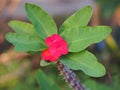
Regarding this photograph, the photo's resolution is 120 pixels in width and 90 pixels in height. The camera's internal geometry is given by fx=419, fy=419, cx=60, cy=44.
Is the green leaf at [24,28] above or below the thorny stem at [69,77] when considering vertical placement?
above

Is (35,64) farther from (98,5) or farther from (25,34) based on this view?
(25,34)

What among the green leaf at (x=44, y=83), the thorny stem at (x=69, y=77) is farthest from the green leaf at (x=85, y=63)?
the green leaf at (x=44, y=83)

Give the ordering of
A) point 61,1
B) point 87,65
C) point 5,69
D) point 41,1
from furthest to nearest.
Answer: point 61,1 → point 41,1 → point 5,69 → point 87,65

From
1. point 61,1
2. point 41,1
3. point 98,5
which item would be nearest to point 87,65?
point 98,5

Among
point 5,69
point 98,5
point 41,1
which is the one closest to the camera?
point 98,5

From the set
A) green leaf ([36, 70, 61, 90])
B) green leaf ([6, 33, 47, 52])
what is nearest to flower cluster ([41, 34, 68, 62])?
green leaf ([6, 33, 47, 52])

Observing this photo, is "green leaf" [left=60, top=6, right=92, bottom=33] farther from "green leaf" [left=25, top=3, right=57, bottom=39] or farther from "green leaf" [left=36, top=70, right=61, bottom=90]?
"green leaf" [left=36, top=70, right=61, bottom=90]

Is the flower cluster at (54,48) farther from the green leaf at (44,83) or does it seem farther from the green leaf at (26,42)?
the green leaf at (44,83)
